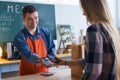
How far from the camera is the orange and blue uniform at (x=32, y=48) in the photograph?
213 cm

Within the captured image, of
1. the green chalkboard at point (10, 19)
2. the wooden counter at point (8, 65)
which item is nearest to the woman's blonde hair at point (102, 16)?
the wooden counter at point (8, 65)

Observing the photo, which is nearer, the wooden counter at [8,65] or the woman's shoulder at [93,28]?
the woman's shoulder at [93,28]

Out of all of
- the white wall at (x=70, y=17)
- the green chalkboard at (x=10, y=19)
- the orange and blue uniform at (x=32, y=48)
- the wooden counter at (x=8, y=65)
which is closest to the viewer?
the orange and blue uniform at (x=32, y=48)

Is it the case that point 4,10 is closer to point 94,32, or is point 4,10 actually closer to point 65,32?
point 65,32

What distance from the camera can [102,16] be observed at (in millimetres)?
1191

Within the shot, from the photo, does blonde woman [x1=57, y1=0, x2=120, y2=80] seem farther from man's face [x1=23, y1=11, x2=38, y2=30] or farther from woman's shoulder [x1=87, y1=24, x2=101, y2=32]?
man's face [x1=23, y1=11, x2=38, y2=30]

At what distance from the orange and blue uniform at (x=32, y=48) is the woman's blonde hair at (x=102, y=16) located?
0.98 metres

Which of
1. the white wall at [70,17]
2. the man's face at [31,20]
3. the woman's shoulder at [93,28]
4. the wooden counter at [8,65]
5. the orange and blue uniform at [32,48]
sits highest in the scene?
the white wall at [70,17]

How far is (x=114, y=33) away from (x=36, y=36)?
1.23 meters

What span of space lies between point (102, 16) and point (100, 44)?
0.17m

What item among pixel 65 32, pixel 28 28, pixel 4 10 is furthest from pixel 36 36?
pixel 65 32

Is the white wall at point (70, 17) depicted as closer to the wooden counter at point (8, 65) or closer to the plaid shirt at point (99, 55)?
the wooden counter at point (8, 65)

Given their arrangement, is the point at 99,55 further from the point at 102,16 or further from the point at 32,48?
the point at 32,48

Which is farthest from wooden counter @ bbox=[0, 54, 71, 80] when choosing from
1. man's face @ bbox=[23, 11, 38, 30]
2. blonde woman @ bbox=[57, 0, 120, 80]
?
blonde woman @ bbox=[57, 0, 120, 80]
